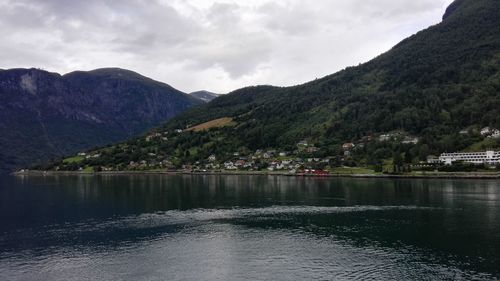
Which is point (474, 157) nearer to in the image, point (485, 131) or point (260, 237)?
point (485, 131)

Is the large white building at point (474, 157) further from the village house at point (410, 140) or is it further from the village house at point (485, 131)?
the village house at point (485, 131)

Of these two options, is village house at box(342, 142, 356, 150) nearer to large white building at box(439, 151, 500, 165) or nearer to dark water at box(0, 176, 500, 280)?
large white building at box(439, 151, 500, 165)

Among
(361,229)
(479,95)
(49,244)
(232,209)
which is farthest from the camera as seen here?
(479,95)

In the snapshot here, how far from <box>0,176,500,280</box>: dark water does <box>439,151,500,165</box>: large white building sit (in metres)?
44.5

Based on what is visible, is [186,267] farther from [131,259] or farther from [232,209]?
[232,209]

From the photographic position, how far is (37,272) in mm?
42094

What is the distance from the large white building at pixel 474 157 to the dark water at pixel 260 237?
44542 mm

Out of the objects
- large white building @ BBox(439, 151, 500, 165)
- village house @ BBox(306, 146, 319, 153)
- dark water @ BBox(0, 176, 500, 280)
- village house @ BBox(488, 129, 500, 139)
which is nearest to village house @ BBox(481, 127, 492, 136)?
village house @ BBox(488, 129, 500, 139)

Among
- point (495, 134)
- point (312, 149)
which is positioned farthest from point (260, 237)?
point (312, 149)

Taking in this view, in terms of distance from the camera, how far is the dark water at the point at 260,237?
4150cm

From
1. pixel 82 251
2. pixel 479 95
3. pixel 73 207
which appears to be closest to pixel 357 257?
pixel 82 251

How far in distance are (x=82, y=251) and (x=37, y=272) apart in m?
8.35

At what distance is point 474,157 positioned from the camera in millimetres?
142250

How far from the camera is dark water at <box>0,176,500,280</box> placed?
1634 inches
